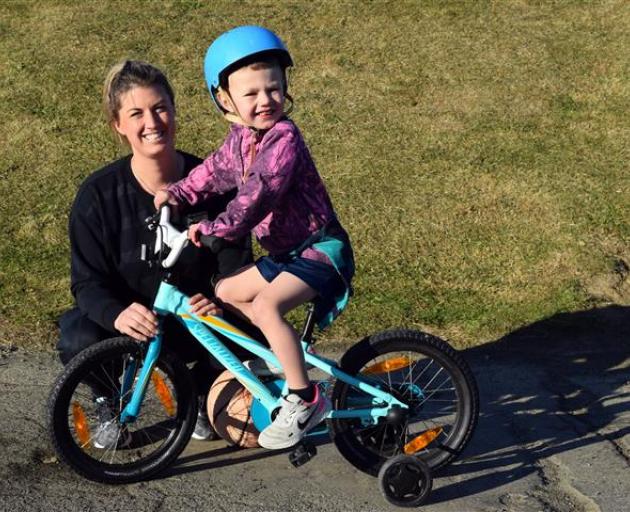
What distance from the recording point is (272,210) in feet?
12.4

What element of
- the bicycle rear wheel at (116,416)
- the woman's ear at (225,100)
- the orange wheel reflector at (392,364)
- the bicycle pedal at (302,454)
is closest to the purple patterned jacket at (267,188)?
the woman's ear at (225,100)

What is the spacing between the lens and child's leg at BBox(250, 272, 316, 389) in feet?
12.2

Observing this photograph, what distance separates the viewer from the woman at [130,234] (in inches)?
164

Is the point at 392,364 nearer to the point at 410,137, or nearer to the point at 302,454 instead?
the point at 302,454

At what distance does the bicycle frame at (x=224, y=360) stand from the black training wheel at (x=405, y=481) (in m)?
0.24

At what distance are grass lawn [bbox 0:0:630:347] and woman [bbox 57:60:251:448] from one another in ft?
4.20

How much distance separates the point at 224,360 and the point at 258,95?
1.06 metres

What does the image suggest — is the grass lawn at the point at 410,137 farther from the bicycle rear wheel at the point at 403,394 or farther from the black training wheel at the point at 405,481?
the black training wheel at the point at 405,481

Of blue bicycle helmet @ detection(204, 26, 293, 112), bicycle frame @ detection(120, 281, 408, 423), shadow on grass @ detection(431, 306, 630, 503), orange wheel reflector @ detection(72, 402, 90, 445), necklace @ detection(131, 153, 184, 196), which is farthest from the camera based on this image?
necklace @ detection(131, 153, 184, 196)

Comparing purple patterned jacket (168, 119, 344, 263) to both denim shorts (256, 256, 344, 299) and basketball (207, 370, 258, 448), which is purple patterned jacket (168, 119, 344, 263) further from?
basketball (207, 370, 258, 448)

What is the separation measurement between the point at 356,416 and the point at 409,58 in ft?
18.5

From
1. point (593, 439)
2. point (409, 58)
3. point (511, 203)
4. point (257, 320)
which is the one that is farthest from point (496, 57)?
point (257, 320)

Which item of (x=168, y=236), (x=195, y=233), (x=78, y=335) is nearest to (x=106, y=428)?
(x=78, y=335)

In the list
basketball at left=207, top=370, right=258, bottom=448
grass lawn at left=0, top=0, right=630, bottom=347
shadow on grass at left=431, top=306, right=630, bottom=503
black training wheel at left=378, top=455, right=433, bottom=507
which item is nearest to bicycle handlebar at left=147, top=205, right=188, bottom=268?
basketball at left=207, top=370, right=258, bottom=448
